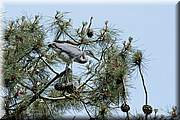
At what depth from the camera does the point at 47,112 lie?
1309 mm

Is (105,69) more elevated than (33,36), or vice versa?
(33,36)

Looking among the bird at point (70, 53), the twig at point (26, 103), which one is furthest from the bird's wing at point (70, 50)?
the twig at point (26, 103)

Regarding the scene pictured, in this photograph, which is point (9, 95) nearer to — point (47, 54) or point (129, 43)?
point (47, 54)

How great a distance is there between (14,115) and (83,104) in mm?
206

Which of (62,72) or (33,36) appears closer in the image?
(62,72)

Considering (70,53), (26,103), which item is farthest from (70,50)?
(26,103)

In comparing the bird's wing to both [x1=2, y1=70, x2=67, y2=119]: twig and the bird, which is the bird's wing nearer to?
the bird

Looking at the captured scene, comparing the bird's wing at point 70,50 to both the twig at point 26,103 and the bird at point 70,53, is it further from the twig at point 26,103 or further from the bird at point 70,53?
the twig at point 26,103

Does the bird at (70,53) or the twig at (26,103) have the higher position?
the bird at (70,53)

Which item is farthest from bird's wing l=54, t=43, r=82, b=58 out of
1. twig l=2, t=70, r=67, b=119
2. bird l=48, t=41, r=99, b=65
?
twig l=2, t=70, r=67, b=119

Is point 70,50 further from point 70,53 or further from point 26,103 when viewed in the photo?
point 26,103

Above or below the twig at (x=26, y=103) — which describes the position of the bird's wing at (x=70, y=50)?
above

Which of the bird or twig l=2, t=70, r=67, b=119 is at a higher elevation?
the bird

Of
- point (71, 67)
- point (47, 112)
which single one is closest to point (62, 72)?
point (71, 67)
